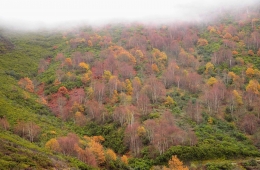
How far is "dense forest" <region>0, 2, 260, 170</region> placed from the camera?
47.7 m

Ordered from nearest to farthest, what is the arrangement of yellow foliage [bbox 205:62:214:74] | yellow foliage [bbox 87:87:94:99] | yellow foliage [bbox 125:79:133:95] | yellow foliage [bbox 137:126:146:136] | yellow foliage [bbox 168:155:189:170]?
1. yellow foliage [bbox 168:155:189:170]
2. yellow foliage [bbox 137:126:146:136]
3. yellow foliage [bbox 87:87:94:99]
4. yellow foliage [bbox 125:79:133:95]
5. yellow foliage [bbox 205:62:214:74]

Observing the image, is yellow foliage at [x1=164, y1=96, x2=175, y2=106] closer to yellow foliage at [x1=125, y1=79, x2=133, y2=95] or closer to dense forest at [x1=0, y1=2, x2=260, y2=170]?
dense forest at [x1=0, y1=2, x2=260, y2=170]

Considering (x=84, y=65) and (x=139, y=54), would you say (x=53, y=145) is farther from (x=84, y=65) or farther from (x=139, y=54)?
(x=139, y=54)

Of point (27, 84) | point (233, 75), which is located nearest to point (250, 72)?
point (233, 75)

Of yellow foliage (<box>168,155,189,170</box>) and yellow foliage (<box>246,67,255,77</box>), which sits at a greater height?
yellow foliage (<box>246,67,255,77</box>)

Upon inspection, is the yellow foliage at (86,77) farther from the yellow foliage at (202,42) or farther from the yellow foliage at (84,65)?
the yellow foliage at (202,42)

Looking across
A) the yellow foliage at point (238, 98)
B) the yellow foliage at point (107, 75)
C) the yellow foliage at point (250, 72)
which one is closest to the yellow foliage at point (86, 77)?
the yellow foliage at point (107, 75)

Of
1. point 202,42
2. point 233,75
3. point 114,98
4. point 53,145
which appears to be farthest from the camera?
point 202,42

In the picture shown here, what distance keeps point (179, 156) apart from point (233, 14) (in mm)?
126821

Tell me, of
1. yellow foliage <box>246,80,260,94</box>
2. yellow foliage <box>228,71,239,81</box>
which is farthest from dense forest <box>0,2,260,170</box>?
yellow foliage <box>246,80,260,94</box>

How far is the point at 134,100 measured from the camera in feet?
231

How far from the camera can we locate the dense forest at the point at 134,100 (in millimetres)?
47719

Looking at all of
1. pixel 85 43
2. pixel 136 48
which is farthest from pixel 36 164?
pixel 85 43

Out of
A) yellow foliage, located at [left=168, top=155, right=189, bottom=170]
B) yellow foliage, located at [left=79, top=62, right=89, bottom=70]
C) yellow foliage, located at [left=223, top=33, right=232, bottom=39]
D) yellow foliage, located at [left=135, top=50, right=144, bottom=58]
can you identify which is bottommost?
yellow foliage, located at [left=168, top=155, right=189, bottom=170]
